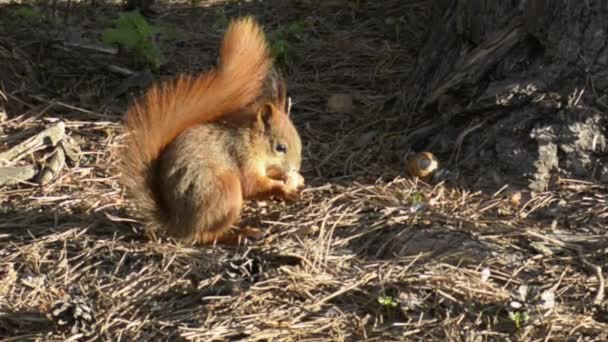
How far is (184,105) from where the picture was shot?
336 cm

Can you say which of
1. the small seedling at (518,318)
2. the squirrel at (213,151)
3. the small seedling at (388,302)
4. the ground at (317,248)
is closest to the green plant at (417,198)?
the ground at (317,248)

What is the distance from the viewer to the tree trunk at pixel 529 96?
3.48 meters

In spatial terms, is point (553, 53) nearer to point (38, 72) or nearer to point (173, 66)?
point (173, 66)

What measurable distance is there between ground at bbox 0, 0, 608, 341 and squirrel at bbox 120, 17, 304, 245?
87 millimetres

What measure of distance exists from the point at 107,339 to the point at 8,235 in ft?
2.48

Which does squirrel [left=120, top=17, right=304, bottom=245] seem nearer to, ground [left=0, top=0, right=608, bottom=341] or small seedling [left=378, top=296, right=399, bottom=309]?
ground [left=0, top=0, right=608, bottom=341]

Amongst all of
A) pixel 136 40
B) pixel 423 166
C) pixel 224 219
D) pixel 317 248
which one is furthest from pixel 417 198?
pixel 136 40

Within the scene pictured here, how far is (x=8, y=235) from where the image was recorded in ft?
10.9

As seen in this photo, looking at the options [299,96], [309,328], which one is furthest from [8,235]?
[299,96]

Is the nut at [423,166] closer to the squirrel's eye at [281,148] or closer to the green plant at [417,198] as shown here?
the green plant at [417,198]

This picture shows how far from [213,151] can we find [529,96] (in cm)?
112

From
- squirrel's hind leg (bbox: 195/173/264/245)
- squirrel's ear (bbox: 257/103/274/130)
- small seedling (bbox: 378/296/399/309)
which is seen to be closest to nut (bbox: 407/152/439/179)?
squirrel's ear (bbox: 257/103/274/130)

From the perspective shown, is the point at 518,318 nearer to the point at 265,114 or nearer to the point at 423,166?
the point at 423,166

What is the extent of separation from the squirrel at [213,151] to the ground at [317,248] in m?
0.09
